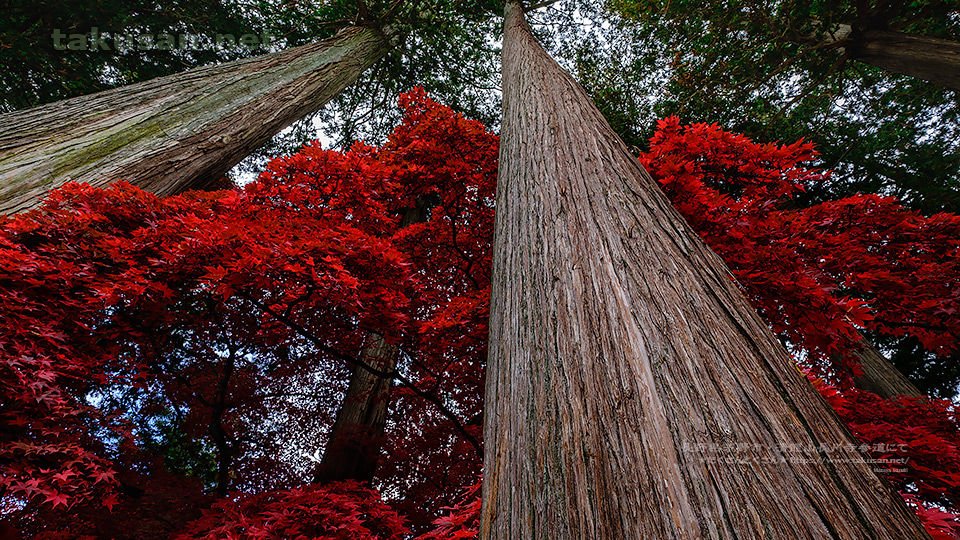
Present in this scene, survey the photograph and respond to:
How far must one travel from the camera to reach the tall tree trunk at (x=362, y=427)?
339cm

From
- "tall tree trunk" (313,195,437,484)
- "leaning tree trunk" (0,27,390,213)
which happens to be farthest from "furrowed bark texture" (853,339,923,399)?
"leaning tree trunk" (0,27,390,213)

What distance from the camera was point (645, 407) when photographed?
587 millimetres

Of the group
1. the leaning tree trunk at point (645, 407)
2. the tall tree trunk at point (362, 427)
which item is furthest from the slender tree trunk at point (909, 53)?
the tall tree trunk at point (362, 427)

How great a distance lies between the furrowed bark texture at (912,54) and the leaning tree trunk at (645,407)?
5.52m

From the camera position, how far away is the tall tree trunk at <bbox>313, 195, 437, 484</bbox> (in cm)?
339

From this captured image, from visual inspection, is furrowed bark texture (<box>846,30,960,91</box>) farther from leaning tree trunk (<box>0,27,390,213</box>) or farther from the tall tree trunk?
leaning tree trunk (<box>0,27,390,213</box>)

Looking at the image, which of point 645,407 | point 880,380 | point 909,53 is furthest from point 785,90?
point 645,407

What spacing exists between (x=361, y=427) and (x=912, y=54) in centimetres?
727

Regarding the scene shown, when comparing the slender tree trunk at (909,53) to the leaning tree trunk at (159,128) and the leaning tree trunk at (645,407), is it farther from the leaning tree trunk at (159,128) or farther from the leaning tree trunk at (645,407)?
the leaning tree trunk at (159,128)

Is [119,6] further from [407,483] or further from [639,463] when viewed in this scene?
[639,463]

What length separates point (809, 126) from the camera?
692 cm

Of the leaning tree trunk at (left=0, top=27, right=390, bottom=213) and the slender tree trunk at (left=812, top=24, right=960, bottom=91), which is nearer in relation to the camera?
the leaning tree trunk at (left=0, top=27, right=390, bottom=213)

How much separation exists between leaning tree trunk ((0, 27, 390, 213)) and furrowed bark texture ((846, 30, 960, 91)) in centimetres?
709

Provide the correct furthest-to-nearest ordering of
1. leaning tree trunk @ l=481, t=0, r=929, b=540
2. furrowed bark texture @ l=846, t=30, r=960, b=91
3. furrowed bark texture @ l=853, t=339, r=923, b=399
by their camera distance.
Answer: furrowed bark texture @ l=853, t=339, r=923, b=399 < furrowed bark texture @ l=846, t=30, r=960, b=91 < leaning tree trunk @ l=481, t=0, r=929, b=540
